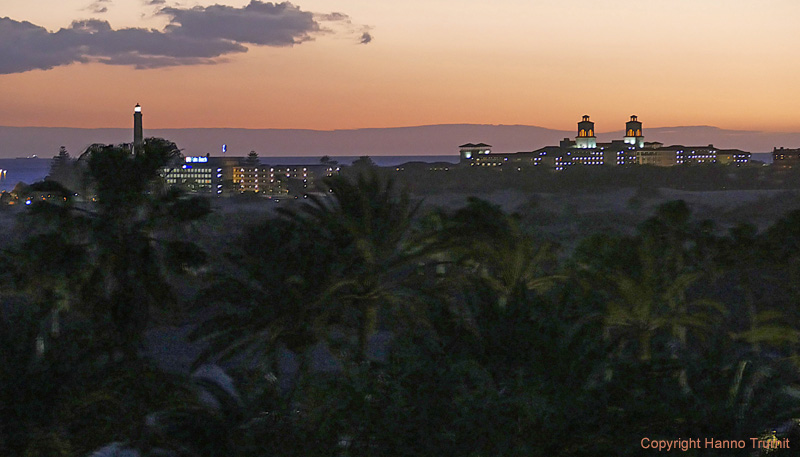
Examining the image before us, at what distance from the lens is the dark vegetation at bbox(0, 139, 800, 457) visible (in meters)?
11.5

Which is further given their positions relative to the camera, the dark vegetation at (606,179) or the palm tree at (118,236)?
the dark vegetation at (606,179)

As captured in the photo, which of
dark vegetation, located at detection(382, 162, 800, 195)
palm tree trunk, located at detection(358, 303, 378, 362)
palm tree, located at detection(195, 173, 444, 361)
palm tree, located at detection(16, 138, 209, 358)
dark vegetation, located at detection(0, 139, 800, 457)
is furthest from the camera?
dark vegetation, located at detection(382, 162, 800, 195)

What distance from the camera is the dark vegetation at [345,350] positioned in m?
11.5

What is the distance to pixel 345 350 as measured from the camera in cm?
2181

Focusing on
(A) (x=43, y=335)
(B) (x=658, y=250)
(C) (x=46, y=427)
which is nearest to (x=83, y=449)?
(C) (x=46, y=427)

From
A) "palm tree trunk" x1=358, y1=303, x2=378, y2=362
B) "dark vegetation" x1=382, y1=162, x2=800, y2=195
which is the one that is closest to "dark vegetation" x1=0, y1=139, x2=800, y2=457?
"palm tree trunk" x1=358, y1=303, x2=378, y2=362

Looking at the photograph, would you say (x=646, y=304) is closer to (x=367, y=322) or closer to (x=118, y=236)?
→ (x=367, y=322)

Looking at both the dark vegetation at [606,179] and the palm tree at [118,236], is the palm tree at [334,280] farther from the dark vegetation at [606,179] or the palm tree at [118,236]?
the dark vegetation at [606,179]

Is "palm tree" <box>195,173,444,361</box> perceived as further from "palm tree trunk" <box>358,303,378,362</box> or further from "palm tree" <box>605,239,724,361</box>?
"palm tree" <box>605,239,724,361</box>

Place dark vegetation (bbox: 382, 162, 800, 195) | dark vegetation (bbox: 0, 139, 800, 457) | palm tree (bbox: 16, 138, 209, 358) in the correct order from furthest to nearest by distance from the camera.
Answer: dark vegetation (bbox: 382, 162, 800, 195) → palm tree (bbox: 16, 138, 209, 358) → dark vegetation (bbox: 0, 139, 800, 457)

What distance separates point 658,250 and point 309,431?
17582 millimetres

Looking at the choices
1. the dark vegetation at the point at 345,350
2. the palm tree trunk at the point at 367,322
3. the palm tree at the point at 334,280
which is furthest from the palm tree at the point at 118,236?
the palm tree trunk at the point at 367,322

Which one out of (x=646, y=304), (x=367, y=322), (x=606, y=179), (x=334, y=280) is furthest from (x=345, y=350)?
(x=606, y=179)

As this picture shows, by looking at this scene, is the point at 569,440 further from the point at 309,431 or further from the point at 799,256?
the point at 799,256
